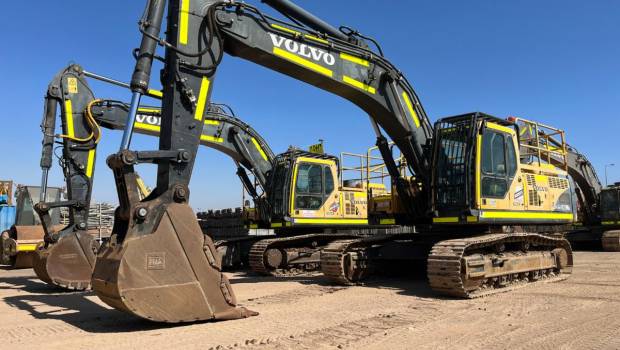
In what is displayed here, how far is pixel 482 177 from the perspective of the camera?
28.3 feet

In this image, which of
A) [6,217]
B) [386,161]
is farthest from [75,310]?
[6,217]

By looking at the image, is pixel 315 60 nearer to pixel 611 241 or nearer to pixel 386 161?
pixel 386 161

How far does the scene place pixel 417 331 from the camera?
5715mm

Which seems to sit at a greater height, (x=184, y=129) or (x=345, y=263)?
(x=184, y=129)

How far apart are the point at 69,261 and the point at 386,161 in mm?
6724

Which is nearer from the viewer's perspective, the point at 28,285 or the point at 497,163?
the point at 497,163

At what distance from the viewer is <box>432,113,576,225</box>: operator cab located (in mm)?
8609

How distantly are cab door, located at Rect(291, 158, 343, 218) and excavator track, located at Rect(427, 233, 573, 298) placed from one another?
475cm

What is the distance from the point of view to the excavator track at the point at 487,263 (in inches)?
307

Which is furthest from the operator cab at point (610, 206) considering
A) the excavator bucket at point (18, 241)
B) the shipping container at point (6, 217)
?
the shipping container at point (6, 217)

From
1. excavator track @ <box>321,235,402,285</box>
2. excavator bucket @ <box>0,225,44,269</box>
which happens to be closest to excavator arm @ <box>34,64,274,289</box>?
excavator bucket @ <box>0,225,44,269</box>

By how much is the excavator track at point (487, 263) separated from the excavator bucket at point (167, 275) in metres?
3.51

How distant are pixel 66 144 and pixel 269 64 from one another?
5.71 metres

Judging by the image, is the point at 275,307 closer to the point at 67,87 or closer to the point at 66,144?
the point at 66,144
